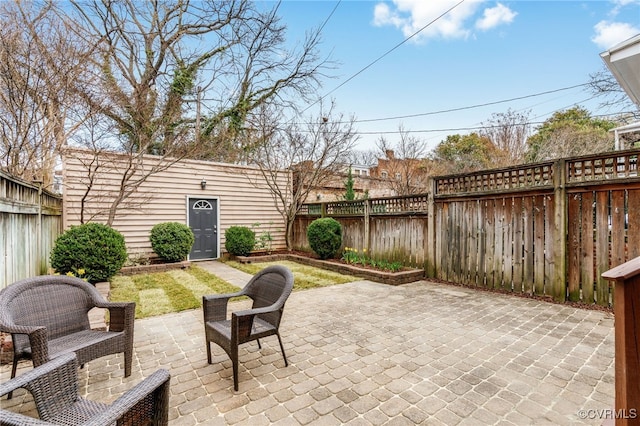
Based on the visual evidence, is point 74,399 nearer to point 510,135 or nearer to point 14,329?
point 14,329

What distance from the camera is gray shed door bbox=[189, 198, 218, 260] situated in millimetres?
8945

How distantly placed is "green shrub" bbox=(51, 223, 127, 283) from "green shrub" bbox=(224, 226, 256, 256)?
358 centimetres

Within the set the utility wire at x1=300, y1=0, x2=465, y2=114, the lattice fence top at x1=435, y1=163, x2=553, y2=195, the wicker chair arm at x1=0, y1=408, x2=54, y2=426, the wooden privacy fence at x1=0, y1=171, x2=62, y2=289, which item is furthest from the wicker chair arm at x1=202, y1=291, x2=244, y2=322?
the utility wire at x1=300, y1=0, x2=465, y2=114

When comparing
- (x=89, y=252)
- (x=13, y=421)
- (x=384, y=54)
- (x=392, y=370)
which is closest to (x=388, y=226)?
(x=392, y=370)

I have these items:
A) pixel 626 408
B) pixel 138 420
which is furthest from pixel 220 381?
pixel 626 408

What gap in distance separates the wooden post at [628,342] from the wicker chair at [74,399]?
83.7 inches

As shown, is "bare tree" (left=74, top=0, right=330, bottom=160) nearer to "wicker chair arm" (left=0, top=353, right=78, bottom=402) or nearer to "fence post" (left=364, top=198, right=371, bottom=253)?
"fence post" (left=364, top=198, right=371, bottom=253)

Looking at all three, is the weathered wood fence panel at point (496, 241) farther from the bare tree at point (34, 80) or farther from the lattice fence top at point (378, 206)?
the bare tree at point (34, 80)

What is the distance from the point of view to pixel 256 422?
1.90 meters

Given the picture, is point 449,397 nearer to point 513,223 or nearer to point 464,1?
point 513,223

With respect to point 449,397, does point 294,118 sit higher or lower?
higher

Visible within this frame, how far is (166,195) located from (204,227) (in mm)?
1436

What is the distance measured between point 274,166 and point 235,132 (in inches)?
145

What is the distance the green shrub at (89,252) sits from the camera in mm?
4918
